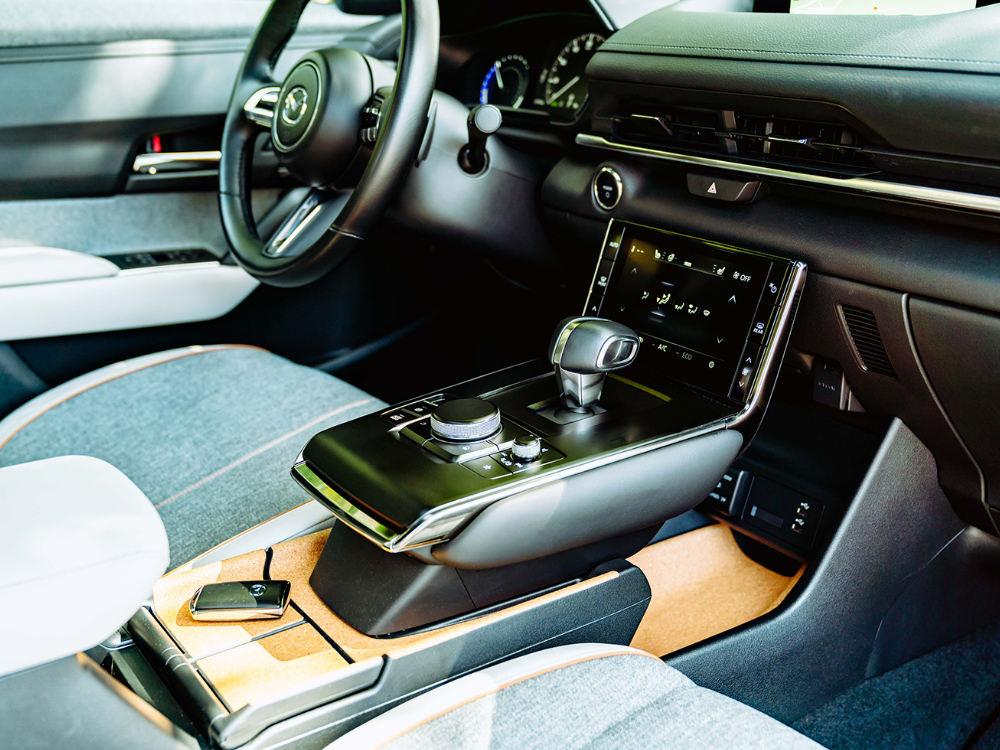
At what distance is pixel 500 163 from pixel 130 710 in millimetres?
1044

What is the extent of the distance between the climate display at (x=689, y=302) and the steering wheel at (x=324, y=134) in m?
0.34

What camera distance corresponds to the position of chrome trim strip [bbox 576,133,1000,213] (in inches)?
31.8

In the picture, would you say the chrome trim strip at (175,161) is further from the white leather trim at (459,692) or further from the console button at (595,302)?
the white leather trim at (459,692)

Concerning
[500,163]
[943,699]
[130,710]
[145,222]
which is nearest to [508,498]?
[130,710]

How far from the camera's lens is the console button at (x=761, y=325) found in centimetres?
101

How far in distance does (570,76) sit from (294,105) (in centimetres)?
49

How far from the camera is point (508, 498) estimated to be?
815 mm

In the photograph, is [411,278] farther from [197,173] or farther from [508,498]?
[508,498]

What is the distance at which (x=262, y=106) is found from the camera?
1428 mm

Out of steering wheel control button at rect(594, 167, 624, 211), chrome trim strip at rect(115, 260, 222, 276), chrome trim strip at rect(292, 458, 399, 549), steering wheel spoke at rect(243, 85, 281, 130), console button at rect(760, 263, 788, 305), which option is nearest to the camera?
chrome trim strip at rect(292, 458, 399, 549)

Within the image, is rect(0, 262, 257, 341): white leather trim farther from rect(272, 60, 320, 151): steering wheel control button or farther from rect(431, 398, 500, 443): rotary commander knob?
rect(431, 398, 500, 443): rotary commander knob

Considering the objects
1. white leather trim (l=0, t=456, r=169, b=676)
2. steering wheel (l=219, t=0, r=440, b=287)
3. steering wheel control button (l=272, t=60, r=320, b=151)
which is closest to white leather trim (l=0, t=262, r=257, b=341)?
steering wheel (l=219, t=0, r=440, b=287)

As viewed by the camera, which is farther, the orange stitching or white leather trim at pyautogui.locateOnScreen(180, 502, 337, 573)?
the orange stitching

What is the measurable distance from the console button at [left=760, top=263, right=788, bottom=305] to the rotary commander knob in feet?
1.15
